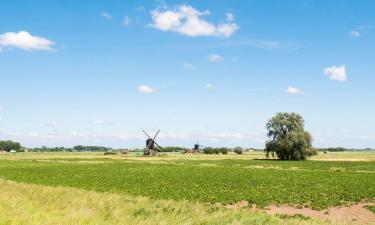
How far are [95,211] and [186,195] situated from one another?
16.4 m

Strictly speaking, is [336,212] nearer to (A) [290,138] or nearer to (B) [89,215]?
(B) [89,215]

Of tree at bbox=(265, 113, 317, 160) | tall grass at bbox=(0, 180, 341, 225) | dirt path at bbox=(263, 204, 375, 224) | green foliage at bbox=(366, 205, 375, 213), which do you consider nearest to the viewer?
tall grass at bbox=(0, 180, 341, 225)

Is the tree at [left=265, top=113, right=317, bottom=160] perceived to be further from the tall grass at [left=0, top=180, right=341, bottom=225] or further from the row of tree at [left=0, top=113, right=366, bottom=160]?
the tall grass at [left=0, top=180, right=341, bottom=225]

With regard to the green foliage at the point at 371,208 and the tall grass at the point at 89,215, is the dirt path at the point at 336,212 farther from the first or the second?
the tall grass at the point at 89,215

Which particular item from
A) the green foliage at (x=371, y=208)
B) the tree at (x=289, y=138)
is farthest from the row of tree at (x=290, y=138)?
the green foliage at (x=371, y=208)

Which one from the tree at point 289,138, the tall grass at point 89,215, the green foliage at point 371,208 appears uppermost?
the tree at point 289,138

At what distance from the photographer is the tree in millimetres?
119812

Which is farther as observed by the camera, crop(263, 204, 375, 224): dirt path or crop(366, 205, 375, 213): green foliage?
crop(366, 205, 375, 213): green foliage

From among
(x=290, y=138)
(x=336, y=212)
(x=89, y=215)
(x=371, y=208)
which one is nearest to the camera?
(x=89, y=215)

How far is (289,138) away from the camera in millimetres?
120125

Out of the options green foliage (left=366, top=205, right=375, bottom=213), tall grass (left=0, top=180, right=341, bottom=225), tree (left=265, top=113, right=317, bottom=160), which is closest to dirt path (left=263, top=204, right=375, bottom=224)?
green foliage (left=366, top=205, right=375, bottom=213)

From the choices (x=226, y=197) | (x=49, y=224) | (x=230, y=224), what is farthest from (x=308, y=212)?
(x=49, y=224)

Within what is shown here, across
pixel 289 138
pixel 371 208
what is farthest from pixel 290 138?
pixel 371 208

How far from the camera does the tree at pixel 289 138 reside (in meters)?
120
